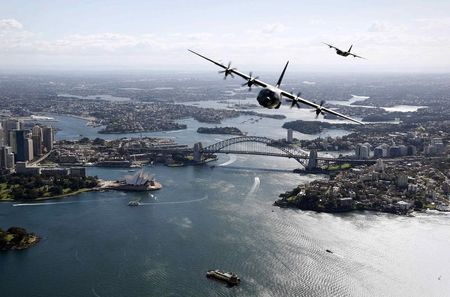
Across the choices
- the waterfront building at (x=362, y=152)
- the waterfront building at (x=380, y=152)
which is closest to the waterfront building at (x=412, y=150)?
the waterfront building at (x=380, y=152)

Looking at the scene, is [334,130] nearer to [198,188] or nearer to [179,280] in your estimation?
[198,188]

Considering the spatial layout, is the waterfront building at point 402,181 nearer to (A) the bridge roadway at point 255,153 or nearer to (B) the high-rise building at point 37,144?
(A) the bridge roadway at point 255,153

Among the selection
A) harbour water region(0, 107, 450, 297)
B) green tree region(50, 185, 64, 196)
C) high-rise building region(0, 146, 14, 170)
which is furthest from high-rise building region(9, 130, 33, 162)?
harbour water region(0, 107, 450, 297)

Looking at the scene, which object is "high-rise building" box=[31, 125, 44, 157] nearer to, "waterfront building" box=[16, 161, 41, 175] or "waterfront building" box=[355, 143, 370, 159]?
"waterfront building" box=[16, 161, 41, 175]

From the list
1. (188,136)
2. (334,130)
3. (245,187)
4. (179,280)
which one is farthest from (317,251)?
(334,130)

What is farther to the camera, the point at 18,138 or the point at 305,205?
the point at 18,138

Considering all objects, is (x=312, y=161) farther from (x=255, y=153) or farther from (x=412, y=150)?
(x=412, y=150)
